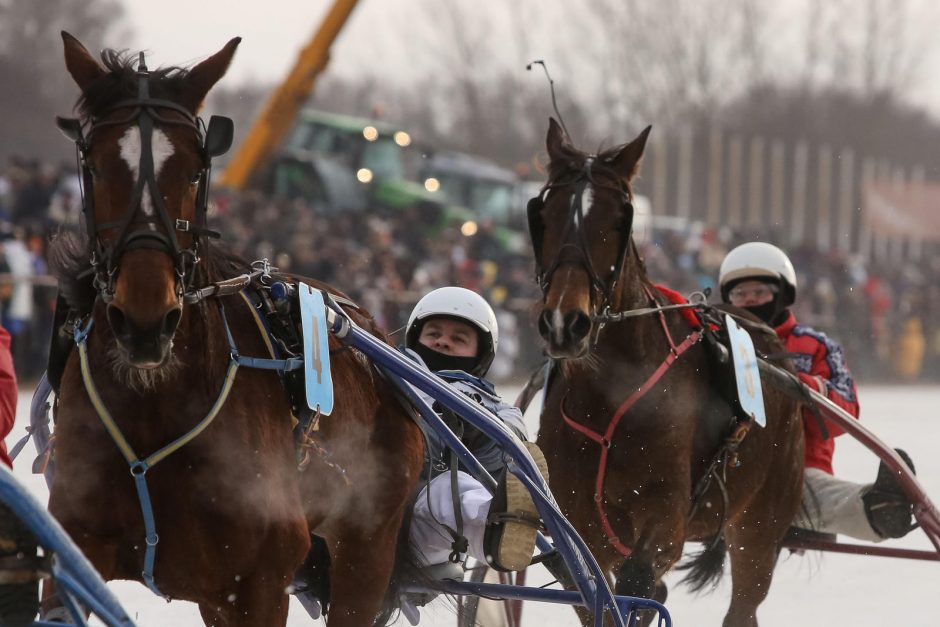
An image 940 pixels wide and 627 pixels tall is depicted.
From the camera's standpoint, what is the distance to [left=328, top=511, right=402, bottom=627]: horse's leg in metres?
4.50

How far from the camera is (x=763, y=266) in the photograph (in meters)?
6.92

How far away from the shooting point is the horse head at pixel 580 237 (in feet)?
16.4

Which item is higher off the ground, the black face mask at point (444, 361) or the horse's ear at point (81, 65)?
the horse's ear at point (81, 65)

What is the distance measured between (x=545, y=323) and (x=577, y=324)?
0.11 metres

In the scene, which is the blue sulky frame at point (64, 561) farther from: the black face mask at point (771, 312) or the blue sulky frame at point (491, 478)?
the black face mask at point (771, 312)

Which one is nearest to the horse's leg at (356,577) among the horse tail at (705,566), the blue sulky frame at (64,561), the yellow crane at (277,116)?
the blue sulky frame at (64,561)

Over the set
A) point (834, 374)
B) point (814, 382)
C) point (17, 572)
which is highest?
point (834, 374)

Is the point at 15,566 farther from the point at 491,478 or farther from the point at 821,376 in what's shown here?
the point at 821,376

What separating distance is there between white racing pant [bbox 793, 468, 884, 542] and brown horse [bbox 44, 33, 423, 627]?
338cm

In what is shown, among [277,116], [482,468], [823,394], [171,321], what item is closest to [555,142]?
[482,468]

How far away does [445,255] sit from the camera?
18.0 meters

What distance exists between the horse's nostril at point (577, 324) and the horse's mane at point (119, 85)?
5.82 ft

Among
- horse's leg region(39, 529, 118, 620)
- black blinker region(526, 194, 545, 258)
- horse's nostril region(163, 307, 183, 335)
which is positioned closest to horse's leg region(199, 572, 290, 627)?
horse's leg region(39, 529, 118, 620)

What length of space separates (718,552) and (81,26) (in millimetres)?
37633
